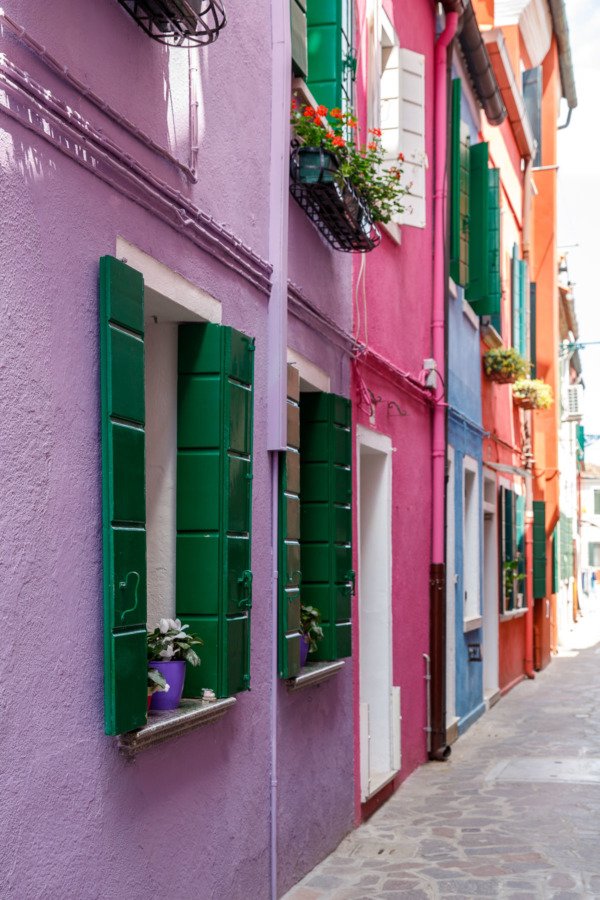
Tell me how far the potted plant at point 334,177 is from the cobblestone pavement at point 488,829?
363 cm

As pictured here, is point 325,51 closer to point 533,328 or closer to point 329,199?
point 329,199

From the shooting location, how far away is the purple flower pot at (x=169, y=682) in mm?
4430

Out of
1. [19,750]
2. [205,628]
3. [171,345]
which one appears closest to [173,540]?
[205,628]

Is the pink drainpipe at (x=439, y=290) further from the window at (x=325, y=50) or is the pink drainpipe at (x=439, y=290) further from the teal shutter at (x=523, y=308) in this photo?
the teal shutter at (x=523, y=308)

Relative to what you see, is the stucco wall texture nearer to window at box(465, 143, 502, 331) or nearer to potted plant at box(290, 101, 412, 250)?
potted plant at box(290, 101, 412, 250)

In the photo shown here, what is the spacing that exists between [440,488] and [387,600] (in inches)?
79.3

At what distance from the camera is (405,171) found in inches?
334

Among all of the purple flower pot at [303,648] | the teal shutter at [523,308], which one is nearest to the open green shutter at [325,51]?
the purple flower pot at [303,648]

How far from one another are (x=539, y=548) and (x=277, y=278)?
13123 mm

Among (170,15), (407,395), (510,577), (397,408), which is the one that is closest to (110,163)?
(170,15)

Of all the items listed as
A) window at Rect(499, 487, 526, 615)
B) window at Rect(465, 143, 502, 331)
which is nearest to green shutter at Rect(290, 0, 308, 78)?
window at Rect(465, 143, 502, 331)

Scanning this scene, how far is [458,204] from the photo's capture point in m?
11.3

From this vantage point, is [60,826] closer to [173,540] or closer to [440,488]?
[173,540]

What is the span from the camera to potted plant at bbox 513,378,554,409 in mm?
15859
